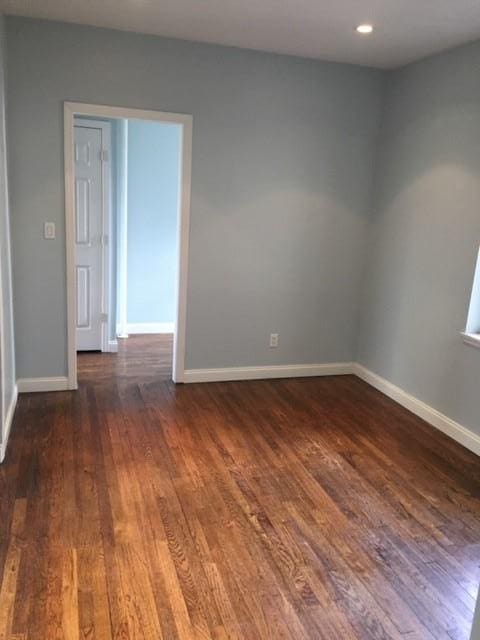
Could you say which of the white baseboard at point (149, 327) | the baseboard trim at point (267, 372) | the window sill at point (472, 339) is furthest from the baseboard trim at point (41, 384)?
the window sill at point (472, 339)

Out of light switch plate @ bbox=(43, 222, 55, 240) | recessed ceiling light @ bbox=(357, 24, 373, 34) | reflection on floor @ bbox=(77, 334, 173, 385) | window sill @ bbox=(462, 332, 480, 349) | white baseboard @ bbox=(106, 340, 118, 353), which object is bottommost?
reflection on floor @ bbox=(77, 334, 173, 385)

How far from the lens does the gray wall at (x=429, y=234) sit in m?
3.36

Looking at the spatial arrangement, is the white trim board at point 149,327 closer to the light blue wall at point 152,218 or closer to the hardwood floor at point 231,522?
the light blue wall at point 152,218

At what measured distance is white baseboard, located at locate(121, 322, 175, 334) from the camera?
18.7 ft

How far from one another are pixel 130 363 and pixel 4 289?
1.69 metres

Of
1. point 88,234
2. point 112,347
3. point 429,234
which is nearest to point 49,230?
point 88,234

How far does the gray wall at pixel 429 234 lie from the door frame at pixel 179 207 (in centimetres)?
158

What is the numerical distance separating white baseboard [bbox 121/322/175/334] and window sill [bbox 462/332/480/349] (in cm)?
317

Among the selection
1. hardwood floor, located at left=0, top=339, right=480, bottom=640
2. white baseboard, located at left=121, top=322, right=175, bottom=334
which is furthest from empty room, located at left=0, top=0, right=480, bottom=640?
white baseboard, located at left=121, top=322, right=175, bottom=334

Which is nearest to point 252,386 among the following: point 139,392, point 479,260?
point 139,392

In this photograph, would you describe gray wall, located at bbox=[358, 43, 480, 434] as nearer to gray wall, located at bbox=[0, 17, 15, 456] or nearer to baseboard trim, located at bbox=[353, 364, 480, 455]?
baseboard trim, located at bbox=[353, 364, 480, 455]

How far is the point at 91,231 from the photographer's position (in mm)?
4742

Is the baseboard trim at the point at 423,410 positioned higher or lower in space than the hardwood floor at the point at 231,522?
higher

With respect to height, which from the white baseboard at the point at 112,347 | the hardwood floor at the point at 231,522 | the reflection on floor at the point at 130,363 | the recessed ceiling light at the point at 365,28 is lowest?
the hardwood floor at the point at 231,522
